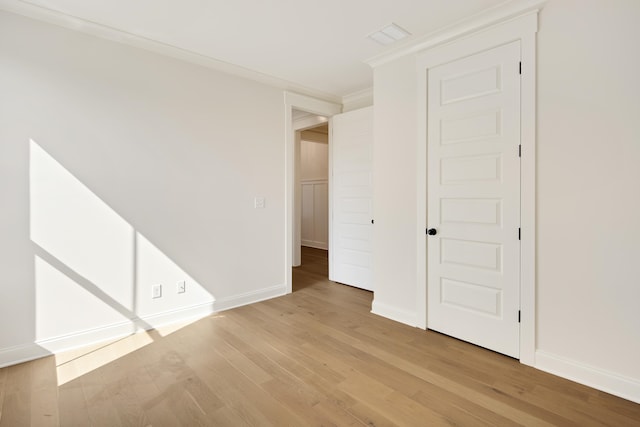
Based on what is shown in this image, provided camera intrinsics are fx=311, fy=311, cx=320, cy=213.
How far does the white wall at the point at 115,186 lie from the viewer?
2.37 m

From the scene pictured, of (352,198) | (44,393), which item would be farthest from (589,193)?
(44,393)

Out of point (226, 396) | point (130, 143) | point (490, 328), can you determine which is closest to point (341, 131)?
point (130, 143)

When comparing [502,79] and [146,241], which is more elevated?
[502,79]

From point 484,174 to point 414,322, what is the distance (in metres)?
1.55

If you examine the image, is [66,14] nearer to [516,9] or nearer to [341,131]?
[341,131]

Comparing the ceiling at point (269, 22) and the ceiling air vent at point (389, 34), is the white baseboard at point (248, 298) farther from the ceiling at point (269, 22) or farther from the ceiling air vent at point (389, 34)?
the ceiling air vent at point (389, 34)

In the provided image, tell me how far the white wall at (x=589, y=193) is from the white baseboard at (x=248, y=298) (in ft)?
9.04

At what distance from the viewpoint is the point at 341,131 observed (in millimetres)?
4469

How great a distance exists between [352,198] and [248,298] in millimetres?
1919

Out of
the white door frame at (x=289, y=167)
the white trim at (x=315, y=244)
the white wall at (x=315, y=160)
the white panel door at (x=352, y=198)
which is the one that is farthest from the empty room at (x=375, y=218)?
the white wall at (x=315, y=160)

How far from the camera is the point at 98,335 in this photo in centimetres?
271

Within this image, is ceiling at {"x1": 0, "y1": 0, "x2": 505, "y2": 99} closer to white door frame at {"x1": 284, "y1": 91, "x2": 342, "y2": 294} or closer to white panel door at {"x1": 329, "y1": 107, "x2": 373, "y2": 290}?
white door frame at {"x1": 284, "y1": 91, "x2": 342, "y2": 294}

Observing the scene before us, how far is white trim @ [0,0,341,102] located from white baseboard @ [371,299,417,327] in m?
2.90

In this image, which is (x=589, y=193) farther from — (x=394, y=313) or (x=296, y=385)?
(x=296, y=385)
